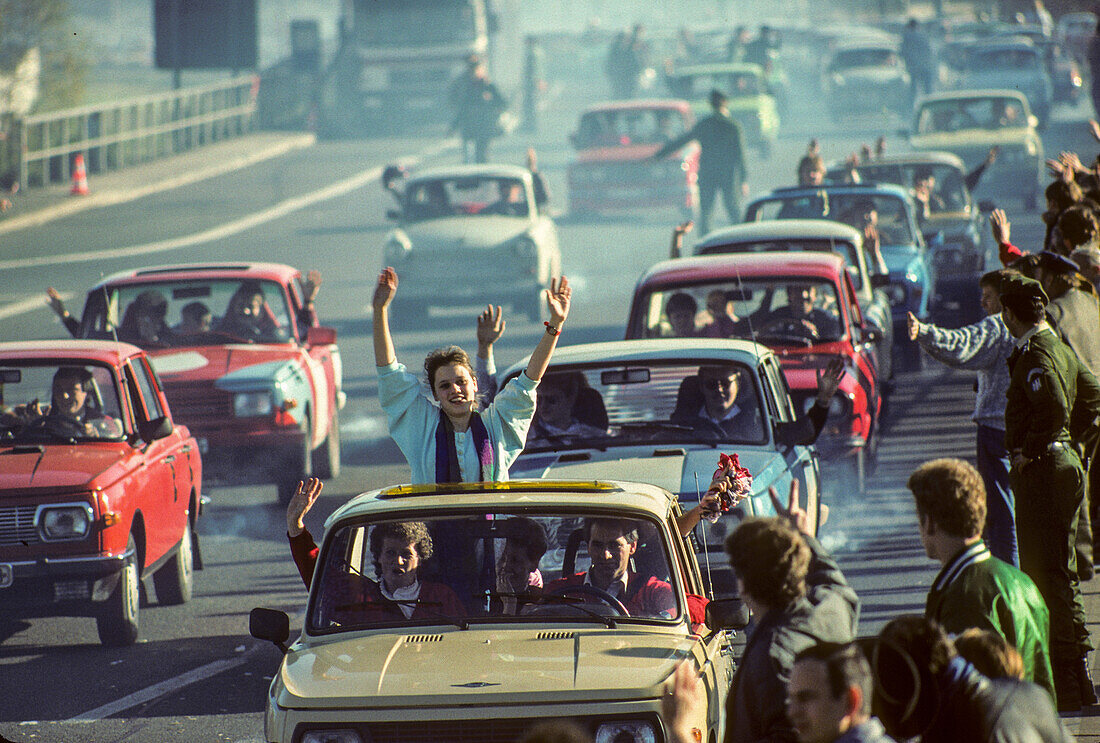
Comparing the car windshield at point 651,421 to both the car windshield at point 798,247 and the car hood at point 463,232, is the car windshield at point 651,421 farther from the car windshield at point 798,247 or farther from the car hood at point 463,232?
the car hood at point 463,232

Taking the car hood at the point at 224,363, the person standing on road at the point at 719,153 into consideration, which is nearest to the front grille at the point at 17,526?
the car hood at the point at 224,363

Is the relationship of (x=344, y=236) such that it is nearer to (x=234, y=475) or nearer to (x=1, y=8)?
(x=1, y=8)

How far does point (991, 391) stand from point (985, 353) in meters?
0.19

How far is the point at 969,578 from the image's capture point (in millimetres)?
4547

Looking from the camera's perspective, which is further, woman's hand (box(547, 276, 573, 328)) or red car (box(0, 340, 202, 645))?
red car (box(0, 340, 202, 645))

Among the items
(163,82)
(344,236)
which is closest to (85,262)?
(344,236)

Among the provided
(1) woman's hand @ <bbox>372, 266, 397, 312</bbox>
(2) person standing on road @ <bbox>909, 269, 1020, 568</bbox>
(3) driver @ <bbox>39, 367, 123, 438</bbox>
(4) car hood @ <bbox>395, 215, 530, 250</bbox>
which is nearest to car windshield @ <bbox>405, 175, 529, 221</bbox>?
(4) car hood @ <bbox>395, 215, 530, 250</bbox>

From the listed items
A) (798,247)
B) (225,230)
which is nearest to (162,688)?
(798,247)

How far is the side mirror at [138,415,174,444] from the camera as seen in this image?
9.48m

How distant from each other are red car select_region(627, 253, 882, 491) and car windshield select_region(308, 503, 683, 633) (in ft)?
17.5

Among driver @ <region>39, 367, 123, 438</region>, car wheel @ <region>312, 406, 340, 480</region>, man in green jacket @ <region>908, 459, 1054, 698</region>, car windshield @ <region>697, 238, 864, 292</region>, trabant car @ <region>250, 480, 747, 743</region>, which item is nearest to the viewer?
man in green jacket @ <region>908, 459, 1054, 698</region>

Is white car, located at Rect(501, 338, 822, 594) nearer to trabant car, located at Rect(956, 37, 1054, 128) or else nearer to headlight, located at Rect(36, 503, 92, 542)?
headlight, located at Rect(36, 503, 92, 542)

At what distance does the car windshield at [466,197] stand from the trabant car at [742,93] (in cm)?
1864

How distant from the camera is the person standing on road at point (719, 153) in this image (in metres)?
21.7
